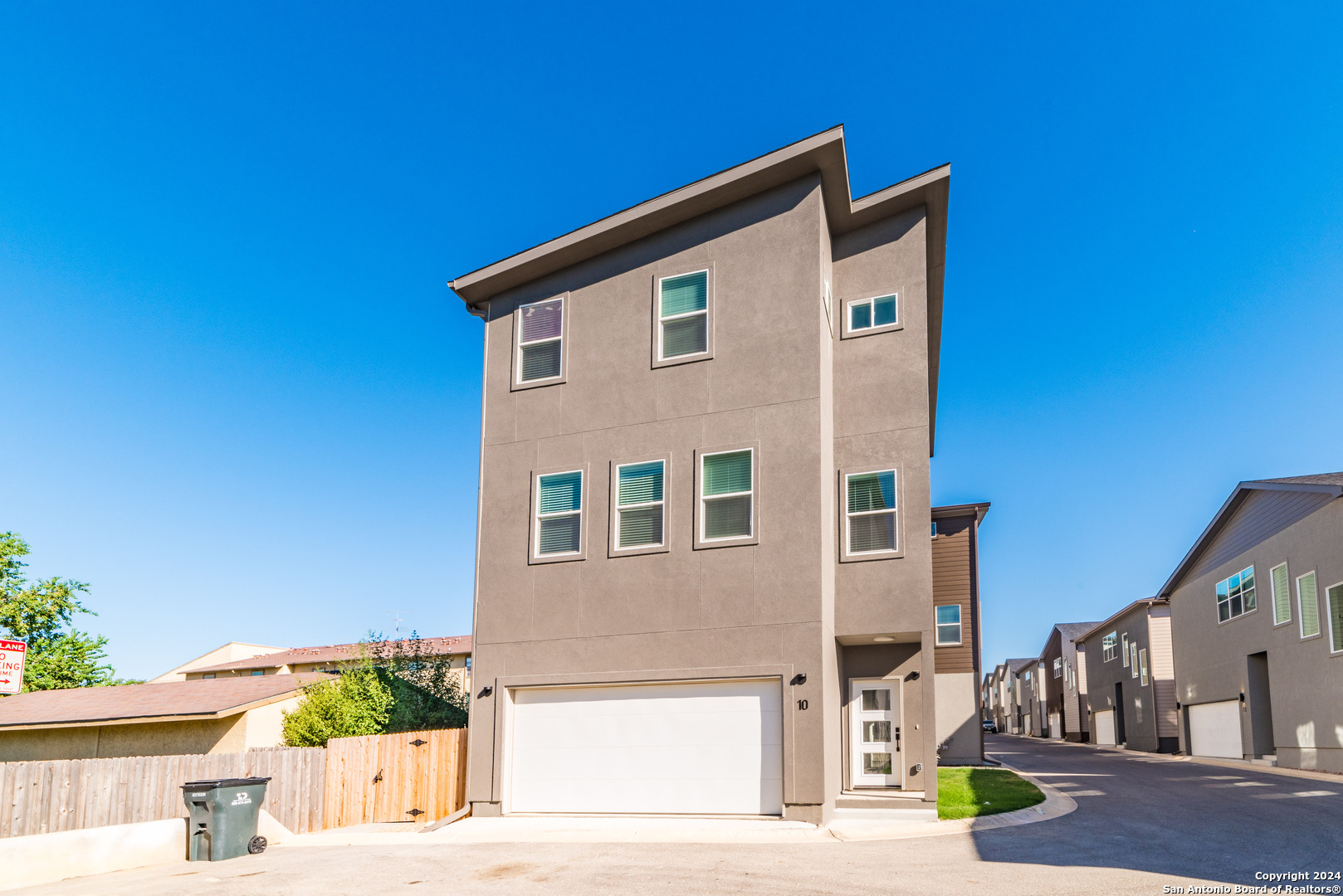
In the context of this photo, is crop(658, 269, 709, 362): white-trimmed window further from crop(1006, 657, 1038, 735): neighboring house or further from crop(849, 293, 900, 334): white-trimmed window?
crop(1006, 657, 1038, 735): neighboring house

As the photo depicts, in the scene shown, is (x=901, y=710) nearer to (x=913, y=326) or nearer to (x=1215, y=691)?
(x=913, y=326)

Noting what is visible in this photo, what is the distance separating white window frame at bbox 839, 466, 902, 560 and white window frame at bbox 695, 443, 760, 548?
178cm

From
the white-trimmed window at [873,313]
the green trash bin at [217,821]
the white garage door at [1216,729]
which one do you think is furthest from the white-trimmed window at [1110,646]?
the green trash bin at [217,821]

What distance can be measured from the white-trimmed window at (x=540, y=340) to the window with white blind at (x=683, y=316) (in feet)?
6.19

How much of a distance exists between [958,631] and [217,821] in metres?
19.7

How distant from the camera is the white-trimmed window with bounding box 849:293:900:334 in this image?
1702 centimetres

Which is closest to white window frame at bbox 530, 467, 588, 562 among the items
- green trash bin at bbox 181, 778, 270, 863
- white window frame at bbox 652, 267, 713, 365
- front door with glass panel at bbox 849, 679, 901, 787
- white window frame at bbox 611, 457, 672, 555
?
white window frame at bbox 611, 457, 672, 555

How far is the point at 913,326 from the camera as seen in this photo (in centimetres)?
1673

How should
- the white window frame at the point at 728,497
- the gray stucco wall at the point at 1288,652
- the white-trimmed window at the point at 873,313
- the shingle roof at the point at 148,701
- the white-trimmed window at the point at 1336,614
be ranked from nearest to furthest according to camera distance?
the white window frame at the point at 728,497
the white-trimmed window at the point at 873,313
the white-trimmed window at the point at 1336,614
the gray stucco wall at the point at 1288,652
the shingle roof at the point at 148,701

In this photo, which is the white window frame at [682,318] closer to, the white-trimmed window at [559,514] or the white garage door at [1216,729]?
the white-trimmed window at [559,514]

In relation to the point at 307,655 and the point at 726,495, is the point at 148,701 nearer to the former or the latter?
the point at 726,495

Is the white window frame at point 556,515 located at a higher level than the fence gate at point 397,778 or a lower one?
higher

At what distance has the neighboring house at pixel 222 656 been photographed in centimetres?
6153

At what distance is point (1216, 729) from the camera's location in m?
32.2
